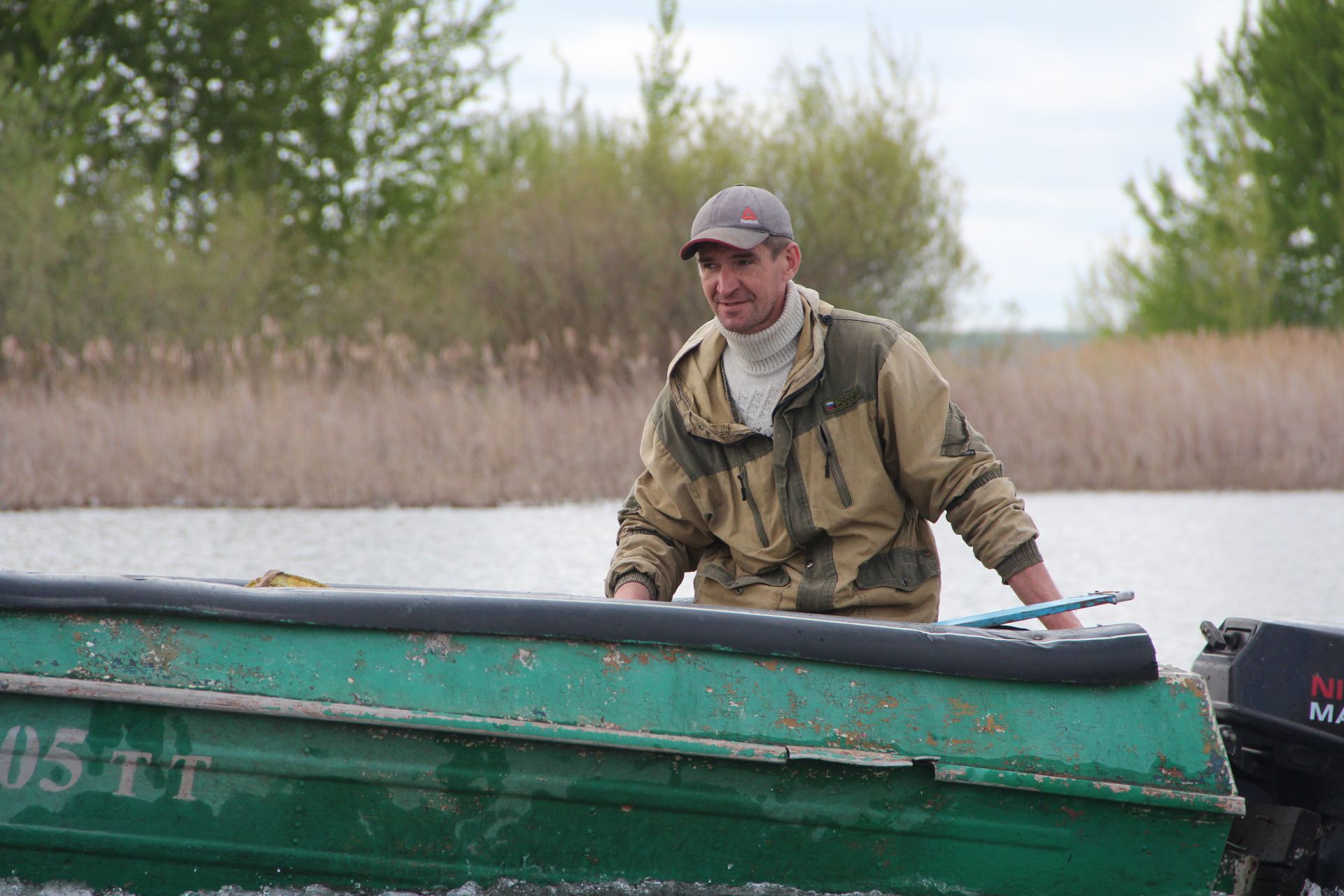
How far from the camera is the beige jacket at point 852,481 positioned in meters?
3.15

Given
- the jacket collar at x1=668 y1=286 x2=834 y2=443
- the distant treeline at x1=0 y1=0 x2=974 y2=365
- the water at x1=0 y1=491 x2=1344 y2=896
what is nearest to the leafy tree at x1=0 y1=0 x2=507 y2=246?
the distant treeline at x1=0 y1=0 x2=974 y2=365

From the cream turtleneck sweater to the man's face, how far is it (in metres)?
0.02

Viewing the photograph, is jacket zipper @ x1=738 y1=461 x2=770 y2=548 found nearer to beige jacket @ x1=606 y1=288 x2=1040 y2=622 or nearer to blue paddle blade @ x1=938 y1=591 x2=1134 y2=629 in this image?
beige jacket @ x1=606 y1=288 x2=1040 y2=622

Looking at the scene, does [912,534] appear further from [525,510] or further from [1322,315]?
[1322,315]

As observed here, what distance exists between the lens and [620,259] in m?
16.5

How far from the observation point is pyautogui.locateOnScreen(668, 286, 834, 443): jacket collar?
3.19m

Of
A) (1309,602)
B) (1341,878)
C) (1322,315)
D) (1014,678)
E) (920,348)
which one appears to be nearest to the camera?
(1014,678)

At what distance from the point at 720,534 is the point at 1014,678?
879 millimetres

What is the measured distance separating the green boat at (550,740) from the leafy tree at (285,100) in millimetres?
17685

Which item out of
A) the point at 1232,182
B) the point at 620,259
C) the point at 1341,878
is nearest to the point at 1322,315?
the point at 1232,182

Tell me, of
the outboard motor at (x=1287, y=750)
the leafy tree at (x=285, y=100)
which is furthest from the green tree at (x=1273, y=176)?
the outboard motor at (x=1287, y=750)

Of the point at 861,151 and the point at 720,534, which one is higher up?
the point at 861,151

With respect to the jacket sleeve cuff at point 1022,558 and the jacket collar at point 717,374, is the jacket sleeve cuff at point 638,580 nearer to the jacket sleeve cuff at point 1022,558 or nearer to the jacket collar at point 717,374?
the jacket collar at point 717,374

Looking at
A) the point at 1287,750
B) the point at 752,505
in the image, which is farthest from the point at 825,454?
the point at 1287,750
